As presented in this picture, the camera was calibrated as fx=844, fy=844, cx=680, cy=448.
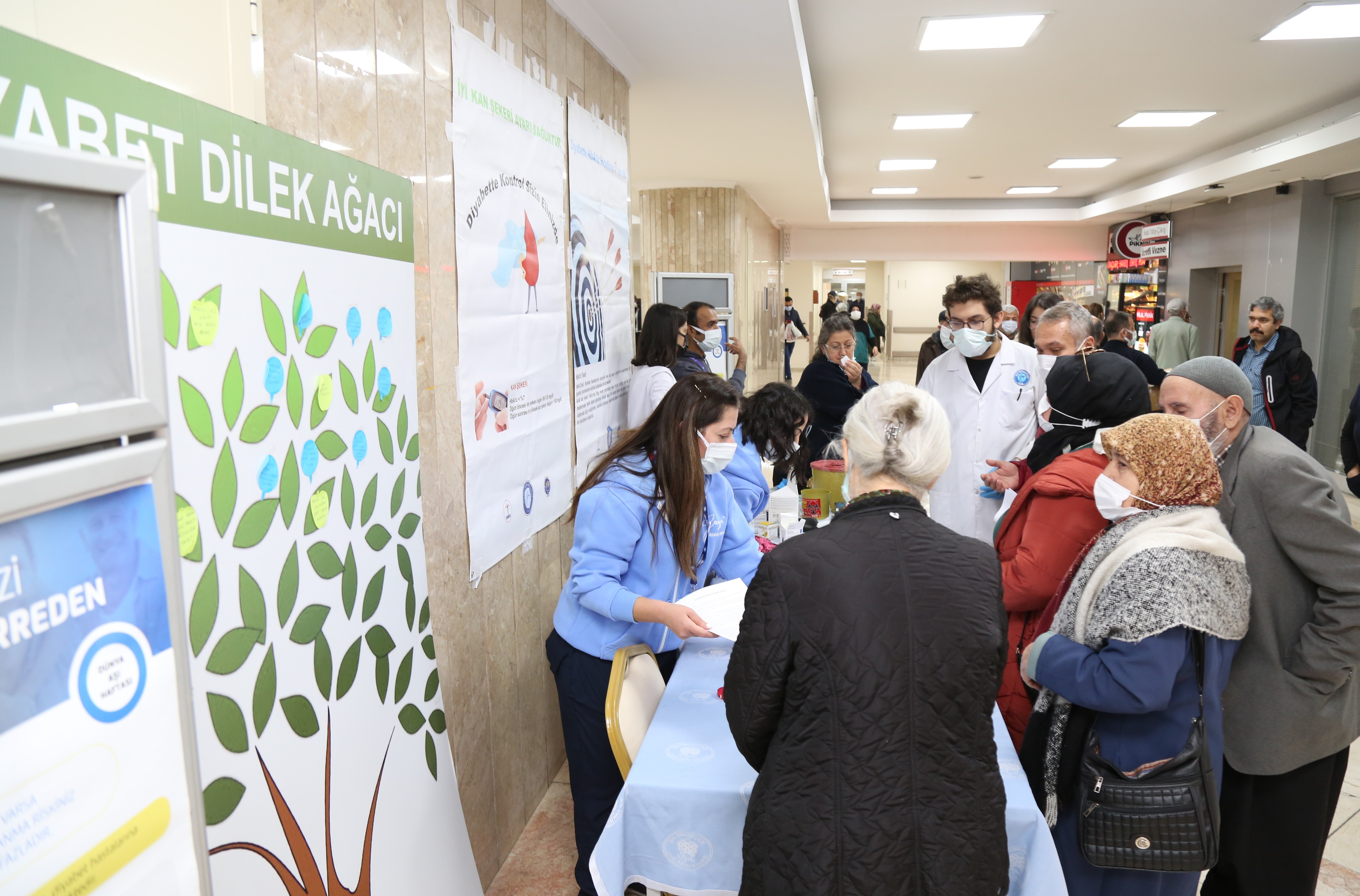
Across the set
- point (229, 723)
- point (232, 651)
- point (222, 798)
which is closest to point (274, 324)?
point (232, 651)

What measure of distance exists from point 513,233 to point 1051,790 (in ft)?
7.13

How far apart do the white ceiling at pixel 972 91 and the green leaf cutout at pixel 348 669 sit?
8.85 ft

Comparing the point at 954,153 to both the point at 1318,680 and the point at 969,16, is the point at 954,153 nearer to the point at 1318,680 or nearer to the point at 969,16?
the point at 969,16

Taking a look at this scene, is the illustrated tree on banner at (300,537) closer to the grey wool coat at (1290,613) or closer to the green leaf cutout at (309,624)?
the green leaf cutout at (309,624)

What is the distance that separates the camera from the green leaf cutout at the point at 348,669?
1595mm

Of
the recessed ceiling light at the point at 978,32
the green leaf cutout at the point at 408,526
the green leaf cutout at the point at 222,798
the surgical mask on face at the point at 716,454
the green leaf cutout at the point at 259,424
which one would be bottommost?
the green leaf cutout at the point at 222,798

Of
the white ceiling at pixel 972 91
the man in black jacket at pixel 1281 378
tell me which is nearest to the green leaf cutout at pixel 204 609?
the white ceiling at pixel 972 91

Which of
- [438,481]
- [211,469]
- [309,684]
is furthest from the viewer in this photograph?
[438,481]

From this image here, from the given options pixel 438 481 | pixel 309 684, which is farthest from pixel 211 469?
pixel 438 481

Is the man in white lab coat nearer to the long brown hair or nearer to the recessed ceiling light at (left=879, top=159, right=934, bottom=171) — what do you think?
the long brown hair

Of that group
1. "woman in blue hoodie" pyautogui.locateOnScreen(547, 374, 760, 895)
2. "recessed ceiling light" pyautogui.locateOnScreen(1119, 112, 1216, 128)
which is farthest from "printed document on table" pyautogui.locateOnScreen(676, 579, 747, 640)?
"recessed ceiling light" pyautogui.locateOnScreen(1119, 112, 1216, 128)

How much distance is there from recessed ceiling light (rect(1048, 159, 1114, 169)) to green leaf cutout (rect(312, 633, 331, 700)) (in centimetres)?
1027

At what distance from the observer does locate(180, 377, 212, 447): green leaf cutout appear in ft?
3.88

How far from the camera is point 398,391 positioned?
1.83 meters
